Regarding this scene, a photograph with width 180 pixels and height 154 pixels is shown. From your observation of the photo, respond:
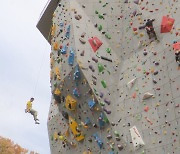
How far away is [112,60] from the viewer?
9.80 m

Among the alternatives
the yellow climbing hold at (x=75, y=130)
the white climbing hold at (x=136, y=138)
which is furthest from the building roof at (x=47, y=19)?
the white climbing hold at (x=136, y=138)

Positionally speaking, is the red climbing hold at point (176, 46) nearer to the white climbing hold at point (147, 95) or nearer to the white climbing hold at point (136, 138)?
the white climbing hold at point (147, 95)

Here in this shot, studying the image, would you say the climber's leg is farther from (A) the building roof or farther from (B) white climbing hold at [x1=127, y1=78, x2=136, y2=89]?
(B) white climbing hold at [x1=127, y1=78, x2=136, y2=89]

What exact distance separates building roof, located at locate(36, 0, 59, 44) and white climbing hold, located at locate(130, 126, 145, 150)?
295 inches

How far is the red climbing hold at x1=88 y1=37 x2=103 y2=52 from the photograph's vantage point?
390 inches

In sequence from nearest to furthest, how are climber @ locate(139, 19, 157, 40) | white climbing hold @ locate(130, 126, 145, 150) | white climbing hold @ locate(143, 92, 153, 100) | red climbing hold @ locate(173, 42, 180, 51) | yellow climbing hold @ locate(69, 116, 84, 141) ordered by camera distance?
red climbing hold @ locate(173, 42, 180, 51) → white climbing hold @ locate(130, 126, 145, 150) → white climbing hold @ locate(143, 92, 153, 100) → climber @ locate(139, 19, 157, 40) → yellow climbing hold @ locate(69, 116, 84, 141)

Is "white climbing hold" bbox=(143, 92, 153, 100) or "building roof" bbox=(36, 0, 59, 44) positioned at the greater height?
"building roof" bbox=(36, 0, 59, 44)

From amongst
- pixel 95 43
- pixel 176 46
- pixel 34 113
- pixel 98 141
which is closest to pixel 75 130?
pixel 98 141

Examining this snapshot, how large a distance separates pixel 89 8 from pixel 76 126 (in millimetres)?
3913

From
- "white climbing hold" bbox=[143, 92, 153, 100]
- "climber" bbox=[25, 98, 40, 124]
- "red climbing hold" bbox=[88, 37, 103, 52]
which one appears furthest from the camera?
"climber" bbox=[25, 98, 40, 124]

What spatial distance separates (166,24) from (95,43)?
92.1 inches

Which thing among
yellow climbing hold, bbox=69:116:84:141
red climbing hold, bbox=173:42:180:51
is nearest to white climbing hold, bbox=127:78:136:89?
red climbing hold, bbox=173:42:180:51

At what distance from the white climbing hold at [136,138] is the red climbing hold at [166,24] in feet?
8.91

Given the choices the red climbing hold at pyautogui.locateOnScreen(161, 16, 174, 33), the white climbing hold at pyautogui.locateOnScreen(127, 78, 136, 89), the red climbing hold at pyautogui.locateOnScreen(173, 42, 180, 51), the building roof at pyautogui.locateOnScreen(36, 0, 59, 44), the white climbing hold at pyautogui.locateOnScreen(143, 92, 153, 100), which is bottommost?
the white climbing hold at pyautogui.locateOnScreen(143, 92, 153, 100)
